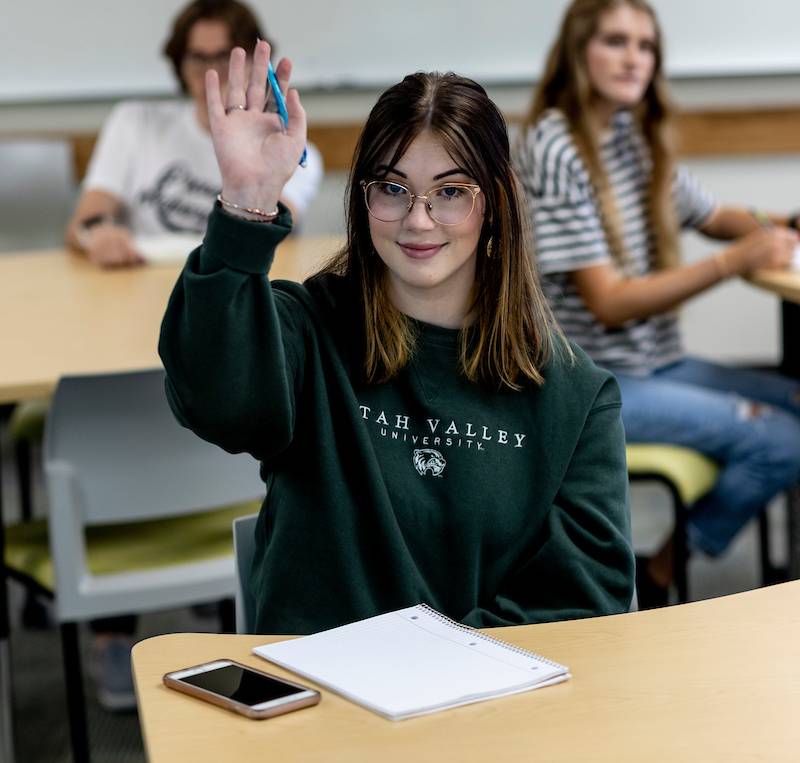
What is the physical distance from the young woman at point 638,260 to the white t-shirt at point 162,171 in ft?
2.78

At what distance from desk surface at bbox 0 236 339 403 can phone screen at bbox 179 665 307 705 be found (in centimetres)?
64

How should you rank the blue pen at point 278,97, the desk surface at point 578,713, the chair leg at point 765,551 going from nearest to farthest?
the desk surface at point 578,713 → the blue pen at point 278,97 → the chair leg at point 765,551

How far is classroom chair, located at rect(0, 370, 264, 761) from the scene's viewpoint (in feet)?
6.08

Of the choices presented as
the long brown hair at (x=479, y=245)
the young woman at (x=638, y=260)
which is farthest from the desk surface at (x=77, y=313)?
the young woman at (x=638, y=260)

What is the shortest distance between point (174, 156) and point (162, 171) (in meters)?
0.05

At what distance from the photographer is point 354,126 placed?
14.1ft

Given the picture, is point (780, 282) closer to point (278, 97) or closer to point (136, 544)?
point (136, 544)

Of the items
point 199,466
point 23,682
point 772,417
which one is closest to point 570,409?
point 199,466

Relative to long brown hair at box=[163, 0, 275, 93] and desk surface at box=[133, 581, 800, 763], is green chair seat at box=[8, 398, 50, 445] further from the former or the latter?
desk surface at box=[133, 581, 800, 763]

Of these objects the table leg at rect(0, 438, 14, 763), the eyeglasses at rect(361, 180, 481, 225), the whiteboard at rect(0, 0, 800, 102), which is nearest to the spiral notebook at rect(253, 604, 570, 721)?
the eyeglasses at rect(361, 180, 481, 225)

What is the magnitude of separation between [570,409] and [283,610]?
0.39 m

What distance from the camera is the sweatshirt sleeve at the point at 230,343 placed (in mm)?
1140

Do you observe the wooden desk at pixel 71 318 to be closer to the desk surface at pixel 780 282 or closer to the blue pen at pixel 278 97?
the blue pen at pixel 278 97

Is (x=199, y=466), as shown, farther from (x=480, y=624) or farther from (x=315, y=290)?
(x=480, y=624)
